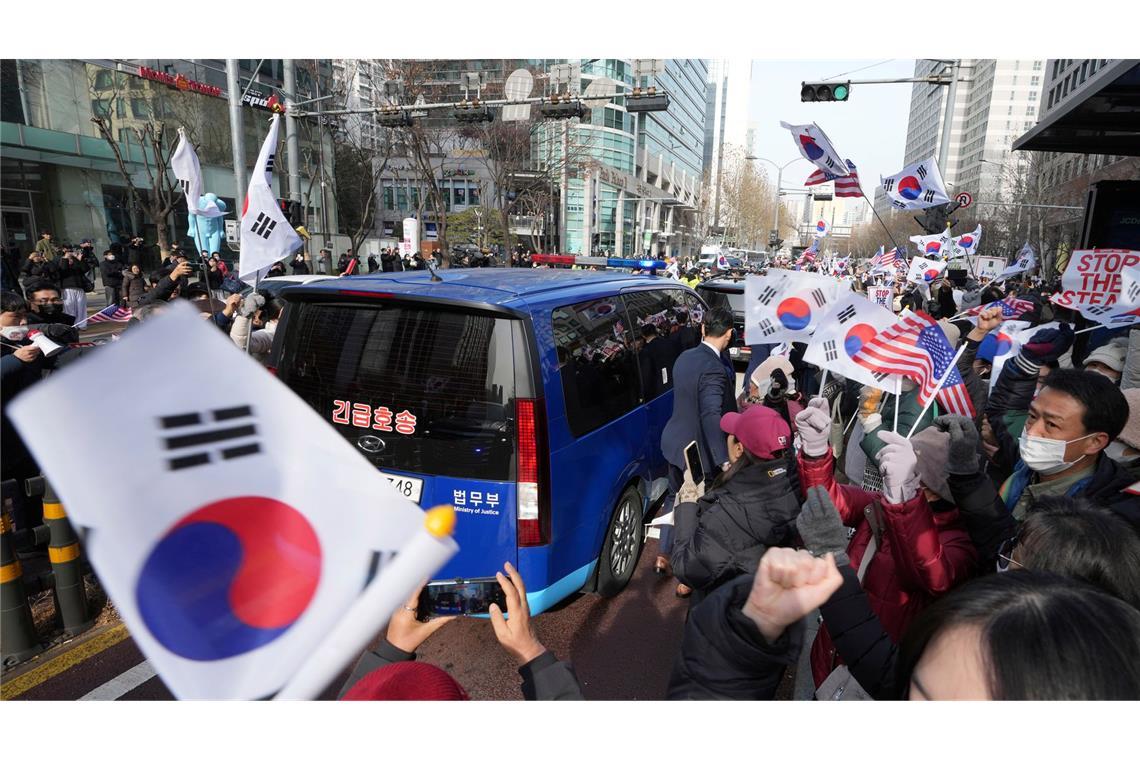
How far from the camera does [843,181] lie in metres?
8.98

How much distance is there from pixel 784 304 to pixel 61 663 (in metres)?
5.01

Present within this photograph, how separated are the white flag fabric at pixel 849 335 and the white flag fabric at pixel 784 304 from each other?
83 cm

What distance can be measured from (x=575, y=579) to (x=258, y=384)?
250 cm

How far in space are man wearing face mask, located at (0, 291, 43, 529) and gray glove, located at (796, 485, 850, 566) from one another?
4.38 m

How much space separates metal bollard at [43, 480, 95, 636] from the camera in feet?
10.5

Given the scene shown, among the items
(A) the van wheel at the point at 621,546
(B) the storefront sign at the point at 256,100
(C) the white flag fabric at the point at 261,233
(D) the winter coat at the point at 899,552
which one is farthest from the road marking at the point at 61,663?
(B) the storefront sign at the point at 256,100

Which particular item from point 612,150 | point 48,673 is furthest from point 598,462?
point 612,150

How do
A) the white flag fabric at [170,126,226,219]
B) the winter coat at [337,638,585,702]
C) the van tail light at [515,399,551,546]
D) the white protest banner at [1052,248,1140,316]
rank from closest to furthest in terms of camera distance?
the winter coat at [337,638,585,702]
the van tail light at [515,399,551,546]
the white protest banner at [1052,248,1140,316]
the white flag fabric at [170,126,226,219]

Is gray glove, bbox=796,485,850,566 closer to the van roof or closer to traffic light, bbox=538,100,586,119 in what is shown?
the van roof

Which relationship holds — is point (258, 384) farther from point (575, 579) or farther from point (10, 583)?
point (10, 583)

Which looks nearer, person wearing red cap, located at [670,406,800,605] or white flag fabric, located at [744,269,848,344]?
person wearing red cap, located at [670,406,800,605]

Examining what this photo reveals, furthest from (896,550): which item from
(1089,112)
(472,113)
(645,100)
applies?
(472,113)

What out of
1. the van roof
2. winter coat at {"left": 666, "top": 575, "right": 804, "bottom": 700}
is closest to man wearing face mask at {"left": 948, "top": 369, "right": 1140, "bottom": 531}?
winter coat at {"left": 666, "top": 575, "right": 804, "bottom": 700}

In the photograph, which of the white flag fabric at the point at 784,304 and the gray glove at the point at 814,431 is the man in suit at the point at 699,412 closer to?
the white flag fabric at the point at 784,304
